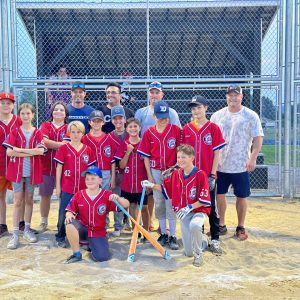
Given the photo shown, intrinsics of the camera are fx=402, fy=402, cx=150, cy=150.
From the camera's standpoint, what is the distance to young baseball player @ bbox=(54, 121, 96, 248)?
189 inches

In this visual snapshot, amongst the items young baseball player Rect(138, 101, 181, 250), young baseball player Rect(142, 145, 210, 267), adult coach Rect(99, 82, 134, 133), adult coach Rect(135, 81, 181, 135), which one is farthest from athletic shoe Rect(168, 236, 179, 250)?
adult coach Rect(99, 82, 134, 133)

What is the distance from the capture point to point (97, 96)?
15.1 metres

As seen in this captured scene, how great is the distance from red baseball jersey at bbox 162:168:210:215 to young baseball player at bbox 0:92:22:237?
2.25 meters

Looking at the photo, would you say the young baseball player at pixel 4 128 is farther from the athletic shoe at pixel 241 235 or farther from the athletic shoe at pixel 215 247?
the athletic shoe at pixel 241 235

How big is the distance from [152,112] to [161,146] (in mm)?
778

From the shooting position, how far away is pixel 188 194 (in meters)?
4.44

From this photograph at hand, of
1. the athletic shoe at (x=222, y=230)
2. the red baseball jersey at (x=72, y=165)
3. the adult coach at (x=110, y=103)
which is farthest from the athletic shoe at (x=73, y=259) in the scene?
the athletic shoe at (x=222, y=230)

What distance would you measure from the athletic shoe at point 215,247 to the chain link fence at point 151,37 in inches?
325

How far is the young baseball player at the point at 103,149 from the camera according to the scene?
5.04m

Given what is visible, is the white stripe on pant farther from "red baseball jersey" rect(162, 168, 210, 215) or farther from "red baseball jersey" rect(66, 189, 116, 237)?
"red baseball jersey" rect(66, 189, 116, 237)

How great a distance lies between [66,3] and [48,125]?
660 centimetres

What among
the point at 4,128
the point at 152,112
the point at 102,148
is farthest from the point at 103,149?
the point at 4,128

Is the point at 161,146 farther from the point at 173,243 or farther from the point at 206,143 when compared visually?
the point at 173,243

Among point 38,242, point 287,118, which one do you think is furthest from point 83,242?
point 287,118
